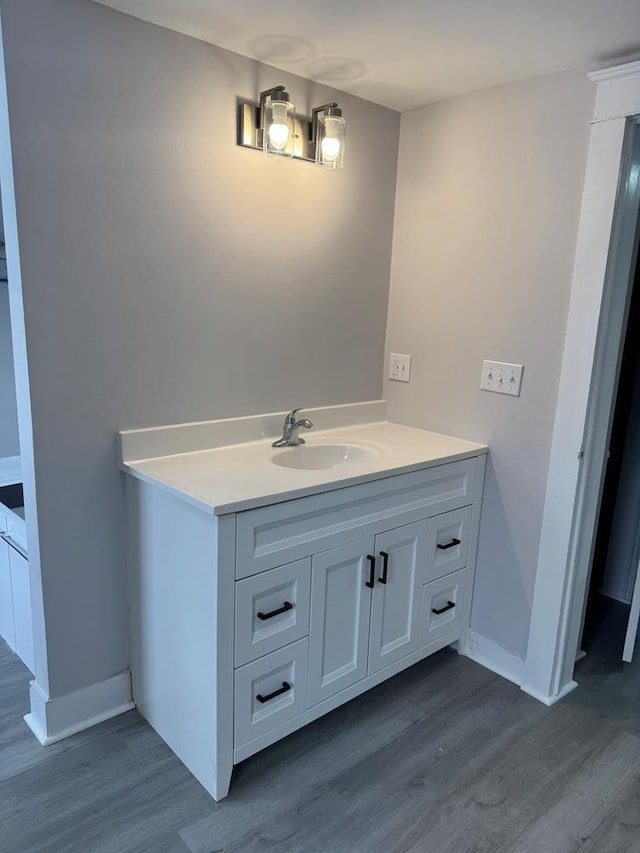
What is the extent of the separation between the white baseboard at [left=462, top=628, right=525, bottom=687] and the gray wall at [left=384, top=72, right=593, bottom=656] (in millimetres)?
33

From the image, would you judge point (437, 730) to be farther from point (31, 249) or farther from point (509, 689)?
point (31, 249)

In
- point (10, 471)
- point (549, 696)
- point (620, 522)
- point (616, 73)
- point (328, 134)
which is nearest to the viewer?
point (616, 73)

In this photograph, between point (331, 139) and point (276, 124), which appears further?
point (331, 139)

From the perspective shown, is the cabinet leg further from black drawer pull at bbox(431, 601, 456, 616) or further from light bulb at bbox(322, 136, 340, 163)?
light bulb at bbox(322, 136, 340, 163)

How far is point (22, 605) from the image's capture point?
206cm

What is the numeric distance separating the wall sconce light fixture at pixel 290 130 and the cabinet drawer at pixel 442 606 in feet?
5.11

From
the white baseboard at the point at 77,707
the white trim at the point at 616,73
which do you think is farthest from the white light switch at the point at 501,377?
the white baseboard at the point at 77,707

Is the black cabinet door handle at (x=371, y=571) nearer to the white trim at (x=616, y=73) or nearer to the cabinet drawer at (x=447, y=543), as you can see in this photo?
the cabinet drawer at (x=447, y=543)

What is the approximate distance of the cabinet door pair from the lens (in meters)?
1.83

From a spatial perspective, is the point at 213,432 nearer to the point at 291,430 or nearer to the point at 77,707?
the point at 291,430

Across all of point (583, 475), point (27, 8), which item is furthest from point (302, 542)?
point (27, 8)

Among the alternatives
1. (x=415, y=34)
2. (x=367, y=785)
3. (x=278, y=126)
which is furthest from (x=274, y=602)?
(x=415, y=34)

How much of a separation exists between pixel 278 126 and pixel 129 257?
641mm

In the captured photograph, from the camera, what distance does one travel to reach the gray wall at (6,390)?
9.38 feet
